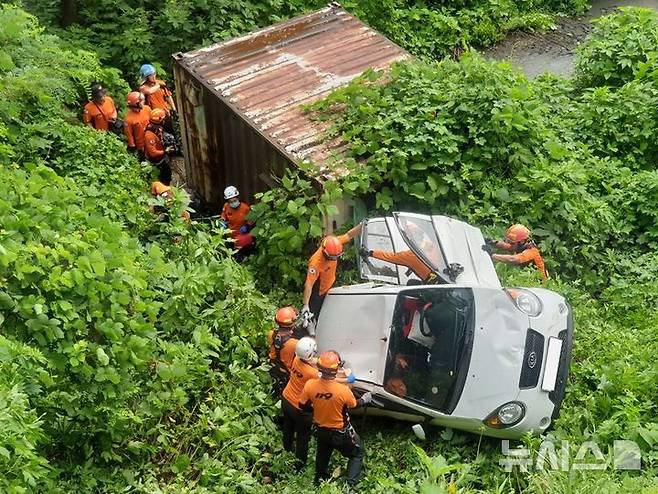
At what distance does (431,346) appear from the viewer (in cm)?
698

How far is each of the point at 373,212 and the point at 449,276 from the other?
75.9 inches

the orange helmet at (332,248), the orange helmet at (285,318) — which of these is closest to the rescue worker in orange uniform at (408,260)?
the orange helmet at (332,248)

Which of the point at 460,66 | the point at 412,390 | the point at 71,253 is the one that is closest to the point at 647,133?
the point at 460,66

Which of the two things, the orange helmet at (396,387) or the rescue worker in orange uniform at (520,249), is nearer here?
the orange helmet at (396,387)

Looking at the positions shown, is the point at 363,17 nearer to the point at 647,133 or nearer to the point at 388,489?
the point at 647,133

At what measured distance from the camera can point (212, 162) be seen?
10555 mm

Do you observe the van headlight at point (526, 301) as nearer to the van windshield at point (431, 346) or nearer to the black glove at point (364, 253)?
the van windshield at point (431, 346)

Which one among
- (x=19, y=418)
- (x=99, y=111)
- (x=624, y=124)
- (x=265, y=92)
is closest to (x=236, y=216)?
(x=265, y=92)

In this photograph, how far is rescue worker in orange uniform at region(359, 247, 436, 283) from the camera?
7.55m

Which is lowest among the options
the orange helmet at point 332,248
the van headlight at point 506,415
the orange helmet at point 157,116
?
the van headlight at point 506,415

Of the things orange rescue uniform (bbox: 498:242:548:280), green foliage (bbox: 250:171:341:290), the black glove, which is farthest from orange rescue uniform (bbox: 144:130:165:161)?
orange rescue uniform (bbox: 498:242:548:280)

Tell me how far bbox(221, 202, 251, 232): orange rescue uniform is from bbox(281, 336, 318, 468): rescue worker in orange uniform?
9.51 ft

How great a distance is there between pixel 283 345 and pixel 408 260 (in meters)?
1.54

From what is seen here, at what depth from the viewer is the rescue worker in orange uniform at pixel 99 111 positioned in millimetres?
10391
